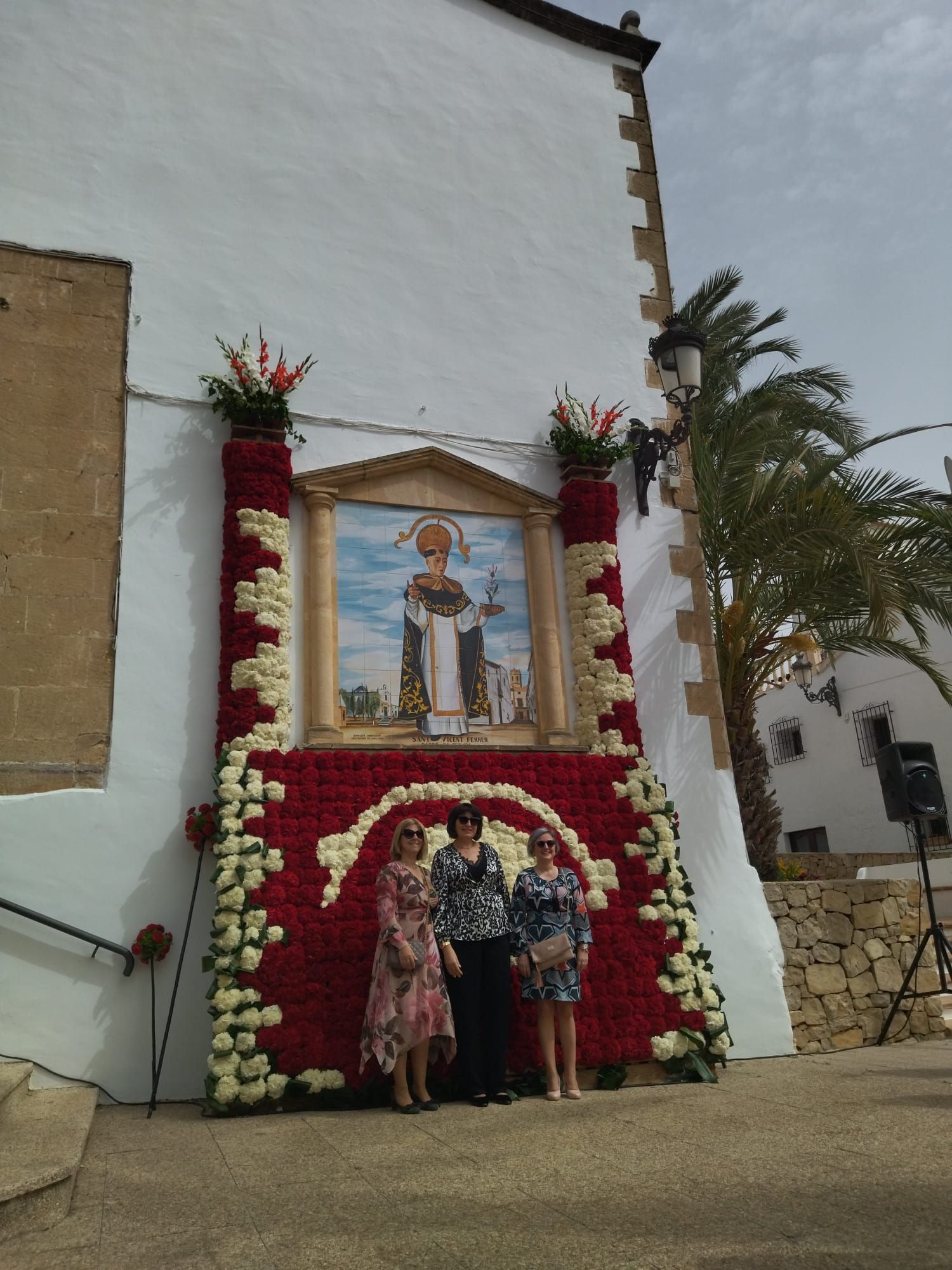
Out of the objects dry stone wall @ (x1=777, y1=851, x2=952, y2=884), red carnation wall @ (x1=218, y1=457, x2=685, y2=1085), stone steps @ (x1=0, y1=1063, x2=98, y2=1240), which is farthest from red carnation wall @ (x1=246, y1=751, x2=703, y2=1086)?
dry stone wall @ (x1=777, y1=851, x2=952, y2=884)

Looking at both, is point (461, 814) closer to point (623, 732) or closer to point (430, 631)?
point (430, 631)

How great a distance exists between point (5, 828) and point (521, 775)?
9.49 ft

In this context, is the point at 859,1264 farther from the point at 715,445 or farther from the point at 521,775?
the point at 715,445

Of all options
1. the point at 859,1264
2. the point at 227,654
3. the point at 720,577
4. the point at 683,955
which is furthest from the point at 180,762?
the point at 720,577

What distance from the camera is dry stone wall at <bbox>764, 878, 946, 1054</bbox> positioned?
672cm

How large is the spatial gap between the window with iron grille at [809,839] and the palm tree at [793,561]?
9468 mm

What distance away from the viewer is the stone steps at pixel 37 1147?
294 centimetres

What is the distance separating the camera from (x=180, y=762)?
5.77 metres

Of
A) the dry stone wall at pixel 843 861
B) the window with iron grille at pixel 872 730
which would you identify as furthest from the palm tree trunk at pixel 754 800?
the window with iron grille at pixel 872 730

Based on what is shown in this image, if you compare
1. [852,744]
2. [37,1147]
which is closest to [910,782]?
[37,1147]

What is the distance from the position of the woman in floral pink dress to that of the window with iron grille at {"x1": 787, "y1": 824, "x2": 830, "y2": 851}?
48.3 feet

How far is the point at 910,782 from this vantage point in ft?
22.6

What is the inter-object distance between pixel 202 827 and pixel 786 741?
53.3 feet

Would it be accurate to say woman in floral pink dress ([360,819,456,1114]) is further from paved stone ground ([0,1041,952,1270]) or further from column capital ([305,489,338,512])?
column capital ([305,489,338,512])
